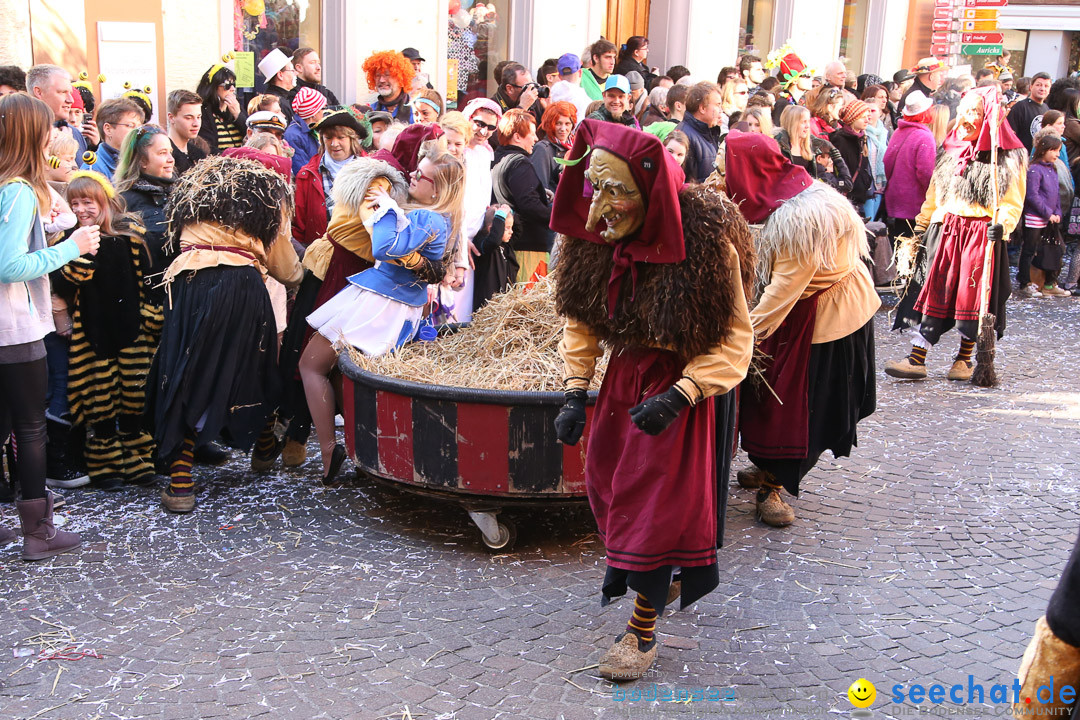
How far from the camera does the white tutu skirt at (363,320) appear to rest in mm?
5461

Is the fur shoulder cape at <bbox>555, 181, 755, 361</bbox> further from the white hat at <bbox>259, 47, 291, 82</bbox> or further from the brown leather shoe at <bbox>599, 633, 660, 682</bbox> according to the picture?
the white hat at <bbox>259, 47, 291, 82</bbox>

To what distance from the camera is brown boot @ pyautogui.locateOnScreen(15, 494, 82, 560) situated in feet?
15.6

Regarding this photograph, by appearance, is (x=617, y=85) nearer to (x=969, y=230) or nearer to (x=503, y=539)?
(x=969, y=230)

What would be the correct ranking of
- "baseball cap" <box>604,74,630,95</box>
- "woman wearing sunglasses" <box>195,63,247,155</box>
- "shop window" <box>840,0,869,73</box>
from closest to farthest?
1. "woman wearing sunglasses" <box>195,63,247,155</box>
2. "baseball cap" <box>604,74,630,95</box>
3. "shop window" <box>840,0,869,73</box>

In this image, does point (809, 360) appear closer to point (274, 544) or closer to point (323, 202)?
point (274, 544)

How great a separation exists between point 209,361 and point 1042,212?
9.71m

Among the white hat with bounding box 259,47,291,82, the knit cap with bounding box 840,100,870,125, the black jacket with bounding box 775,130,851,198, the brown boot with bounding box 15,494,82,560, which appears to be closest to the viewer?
the brown boot with bounding box 15,494,82,560

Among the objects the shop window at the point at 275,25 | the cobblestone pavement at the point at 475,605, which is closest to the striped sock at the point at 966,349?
the cobblestone pavement at the point at 475,605

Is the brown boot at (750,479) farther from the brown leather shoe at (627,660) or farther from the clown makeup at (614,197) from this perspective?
the clown makeup at (614,197)

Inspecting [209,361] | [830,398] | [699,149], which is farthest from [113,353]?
[699,149]

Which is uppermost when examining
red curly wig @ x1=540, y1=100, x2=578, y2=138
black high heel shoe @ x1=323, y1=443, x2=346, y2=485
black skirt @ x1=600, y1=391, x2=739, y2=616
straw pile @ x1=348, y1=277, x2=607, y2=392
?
red curly wig @ x1=540, y1=100, x2=578, y2=138

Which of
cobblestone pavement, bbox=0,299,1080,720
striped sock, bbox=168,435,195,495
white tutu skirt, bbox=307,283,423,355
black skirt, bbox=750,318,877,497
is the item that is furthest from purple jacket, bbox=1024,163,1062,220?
striped sock, bbox=168,435,195,495

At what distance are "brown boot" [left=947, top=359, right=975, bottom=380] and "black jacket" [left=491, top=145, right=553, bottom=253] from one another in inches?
132

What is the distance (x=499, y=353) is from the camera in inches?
212
